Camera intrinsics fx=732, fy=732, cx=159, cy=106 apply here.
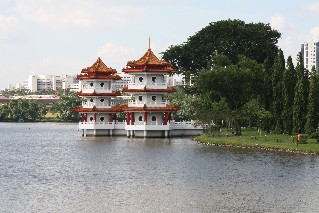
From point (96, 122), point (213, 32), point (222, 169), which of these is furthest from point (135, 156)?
point (213, 32)

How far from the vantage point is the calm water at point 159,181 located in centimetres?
4497

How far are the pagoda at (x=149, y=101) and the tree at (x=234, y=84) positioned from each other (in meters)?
7.53

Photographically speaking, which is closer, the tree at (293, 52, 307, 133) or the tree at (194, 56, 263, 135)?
the tree at (293, 52, 307, 133)

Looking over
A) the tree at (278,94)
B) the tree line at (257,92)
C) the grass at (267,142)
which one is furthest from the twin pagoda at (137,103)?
the tree at (278,94)

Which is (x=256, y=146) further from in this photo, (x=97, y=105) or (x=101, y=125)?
(x=97, y=105)

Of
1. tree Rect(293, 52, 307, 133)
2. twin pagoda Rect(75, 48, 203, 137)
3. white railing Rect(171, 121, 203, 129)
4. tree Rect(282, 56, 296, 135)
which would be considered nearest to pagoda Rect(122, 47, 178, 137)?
twin pagoda Rect(75, 48, 203, 137)

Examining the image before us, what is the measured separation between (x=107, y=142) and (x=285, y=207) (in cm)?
6045

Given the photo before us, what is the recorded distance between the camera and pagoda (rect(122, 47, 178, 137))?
4363 inches

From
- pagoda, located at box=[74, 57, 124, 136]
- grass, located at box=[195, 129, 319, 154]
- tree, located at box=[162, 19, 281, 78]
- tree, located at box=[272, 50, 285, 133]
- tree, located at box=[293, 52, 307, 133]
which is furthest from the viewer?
tree, located at box=[162, 19, 281, 78]

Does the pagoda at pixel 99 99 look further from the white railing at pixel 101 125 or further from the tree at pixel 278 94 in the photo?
the tree at pixel 278 94

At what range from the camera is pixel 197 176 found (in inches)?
2325

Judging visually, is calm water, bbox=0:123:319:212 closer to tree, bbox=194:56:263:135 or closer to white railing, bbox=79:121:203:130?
tree, bbox=194:56:263:135

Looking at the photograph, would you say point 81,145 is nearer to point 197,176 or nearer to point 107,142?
point 107,142

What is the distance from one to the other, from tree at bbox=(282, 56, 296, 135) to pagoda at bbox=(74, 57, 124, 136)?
30422 millimetres
